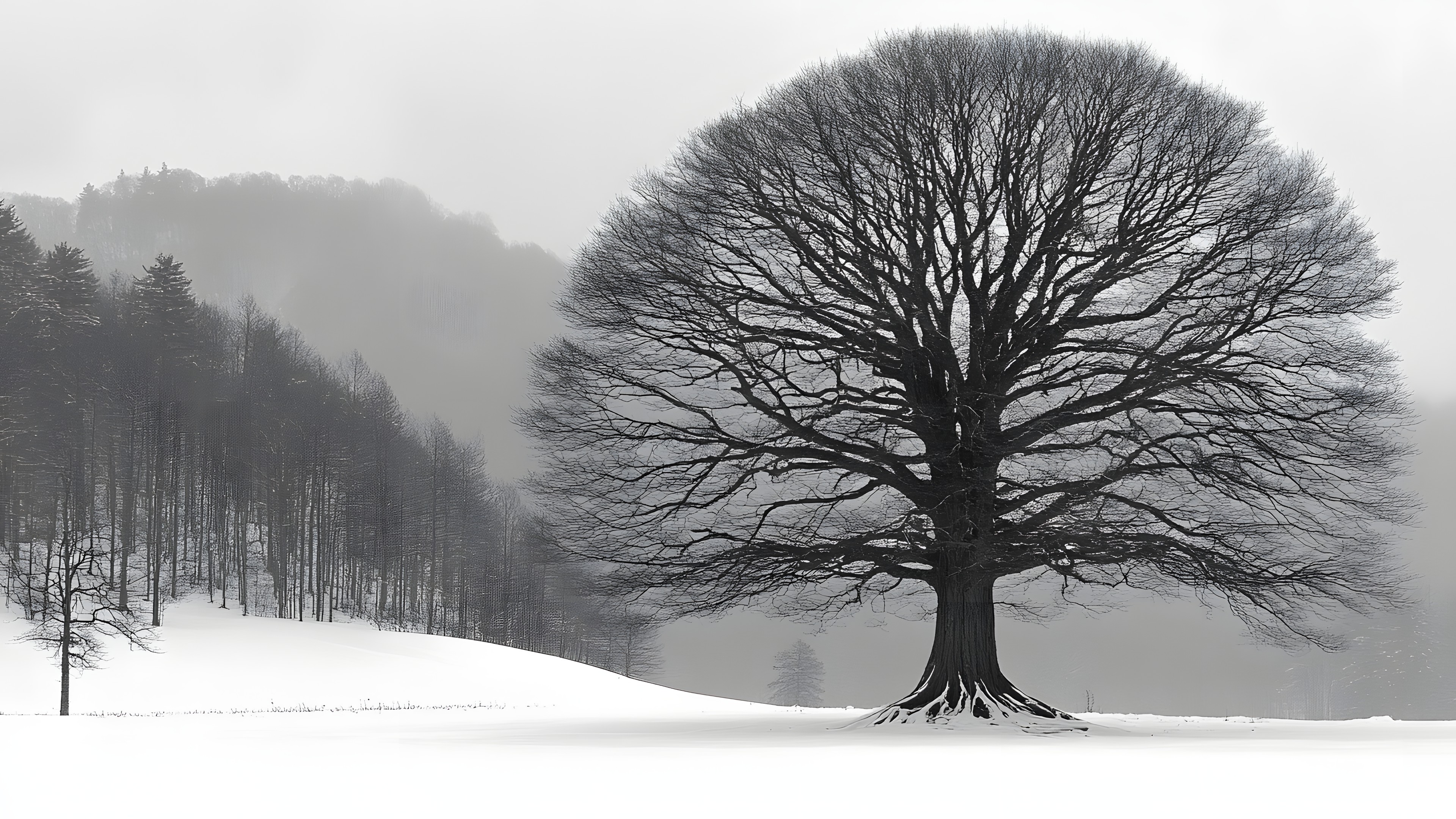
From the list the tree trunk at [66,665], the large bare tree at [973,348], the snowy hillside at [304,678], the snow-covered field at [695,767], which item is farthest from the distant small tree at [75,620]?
the large bare tree at [973,348]

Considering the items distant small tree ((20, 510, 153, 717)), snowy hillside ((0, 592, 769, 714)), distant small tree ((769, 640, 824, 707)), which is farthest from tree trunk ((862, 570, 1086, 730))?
distant small tree ((769, 640, 824, 707))

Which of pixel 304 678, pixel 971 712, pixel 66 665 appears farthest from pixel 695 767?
pixel 304 678

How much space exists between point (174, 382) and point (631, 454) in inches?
1713

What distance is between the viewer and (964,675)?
1727cm

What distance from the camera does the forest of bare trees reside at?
47.9 metres

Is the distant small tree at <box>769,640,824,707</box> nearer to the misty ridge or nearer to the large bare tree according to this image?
the misty ridge

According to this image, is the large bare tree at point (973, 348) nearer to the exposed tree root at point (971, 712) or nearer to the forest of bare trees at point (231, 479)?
the exposed tree root at point (971, 712)

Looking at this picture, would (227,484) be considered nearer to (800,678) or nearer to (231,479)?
(231,479)

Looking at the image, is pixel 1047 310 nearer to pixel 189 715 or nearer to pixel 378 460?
pixel 189 715

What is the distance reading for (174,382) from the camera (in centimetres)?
5234

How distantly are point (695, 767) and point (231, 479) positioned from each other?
164ft

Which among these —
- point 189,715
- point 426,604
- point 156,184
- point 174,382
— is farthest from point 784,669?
point 156,184

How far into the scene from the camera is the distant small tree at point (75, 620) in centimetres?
3020

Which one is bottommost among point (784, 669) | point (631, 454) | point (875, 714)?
point (784, 669)
